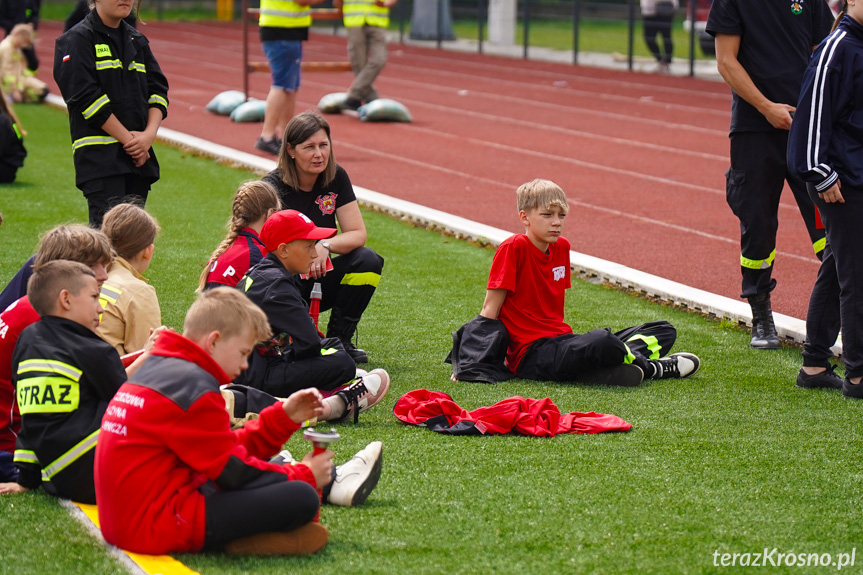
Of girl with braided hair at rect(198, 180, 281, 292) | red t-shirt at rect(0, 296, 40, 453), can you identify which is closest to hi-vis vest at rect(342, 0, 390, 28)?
girl with braided hair at rect(198, 180, 281, 292)

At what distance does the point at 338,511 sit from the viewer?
4.03m

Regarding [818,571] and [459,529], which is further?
[459,529]

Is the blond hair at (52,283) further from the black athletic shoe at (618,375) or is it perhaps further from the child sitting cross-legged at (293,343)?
the black athletic shoe at (618,375)

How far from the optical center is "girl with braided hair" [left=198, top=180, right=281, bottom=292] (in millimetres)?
5246

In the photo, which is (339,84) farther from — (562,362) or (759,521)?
(759,521)

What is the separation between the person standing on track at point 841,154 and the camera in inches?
212

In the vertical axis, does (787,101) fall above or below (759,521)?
above

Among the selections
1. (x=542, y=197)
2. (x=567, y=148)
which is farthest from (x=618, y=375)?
(x=567, y=148)

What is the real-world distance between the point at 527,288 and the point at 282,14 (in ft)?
26.2

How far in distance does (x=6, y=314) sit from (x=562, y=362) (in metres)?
2.61

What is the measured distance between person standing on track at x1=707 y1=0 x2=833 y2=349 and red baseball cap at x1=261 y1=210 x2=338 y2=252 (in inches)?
105

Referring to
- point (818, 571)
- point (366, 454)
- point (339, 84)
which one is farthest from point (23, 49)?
Answer: point (818, 571)

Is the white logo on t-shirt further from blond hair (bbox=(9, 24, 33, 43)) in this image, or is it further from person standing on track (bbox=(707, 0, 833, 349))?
blond hair (bbox=(9, 24, 33, 43))

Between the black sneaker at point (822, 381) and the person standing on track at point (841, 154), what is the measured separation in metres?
0.11
